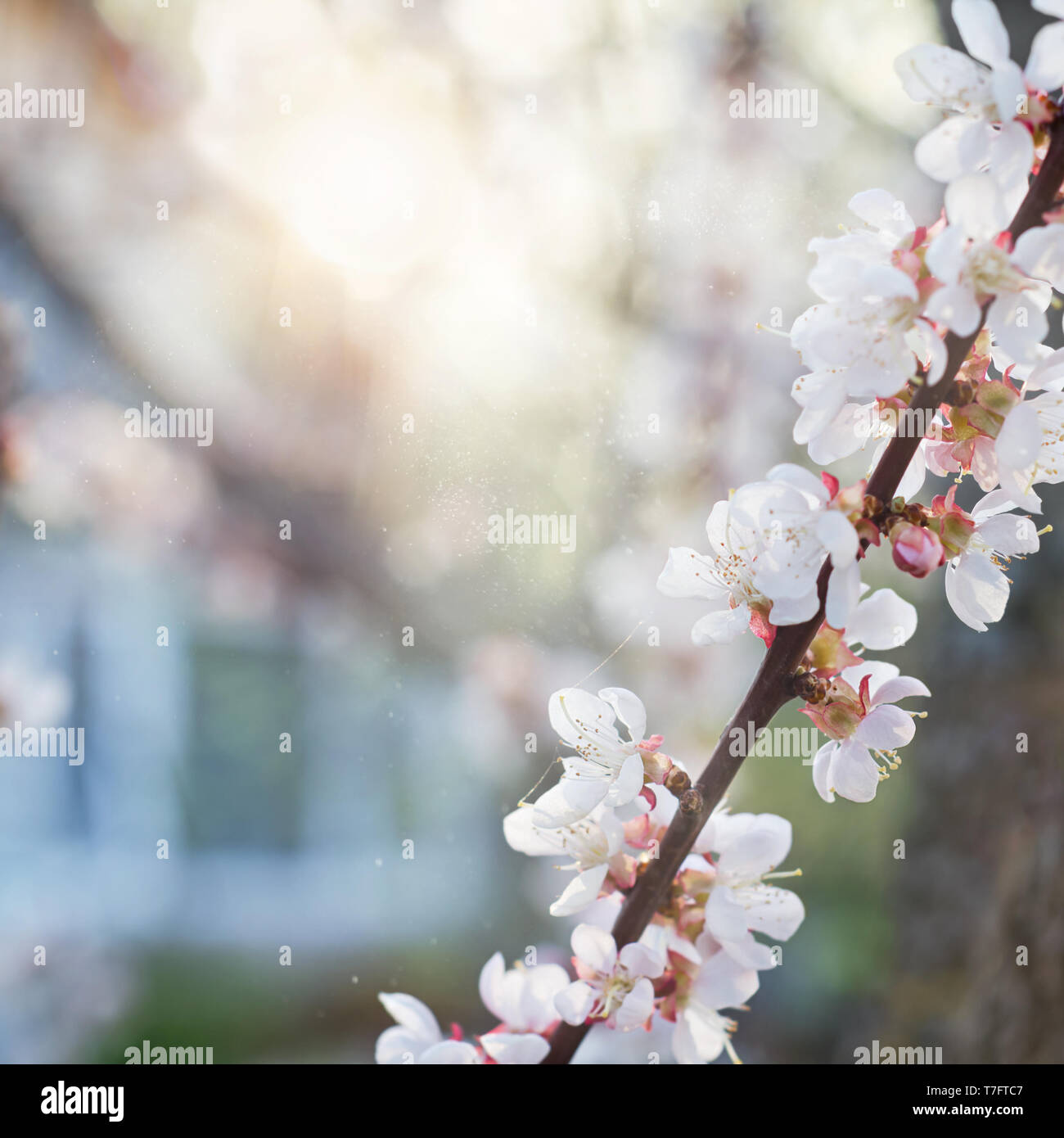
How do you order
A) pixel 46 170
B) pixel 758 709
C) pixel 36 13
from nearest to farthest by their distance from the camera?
pixel 758 709 → pixel 36 13 → pixel 46 170

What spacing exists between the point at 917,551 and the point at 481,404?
89 cm

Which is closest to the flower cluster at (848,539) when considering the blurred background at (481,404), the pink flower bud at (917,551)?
the pink flower bud at (917,551)

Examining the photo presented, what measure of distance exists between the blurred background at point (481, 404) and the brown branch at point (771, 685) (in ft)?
2.56

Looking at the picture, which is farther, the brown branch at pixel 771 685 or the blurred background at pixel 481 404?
the blurred background at pixel 481 404

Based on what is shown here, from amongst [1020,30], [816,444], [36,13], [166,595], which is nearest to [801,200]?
[1020,30]

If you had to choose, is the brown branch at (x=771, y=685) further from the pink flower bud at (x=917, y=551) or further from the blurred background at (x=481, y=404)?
the blurred background at (x=481, y=404)

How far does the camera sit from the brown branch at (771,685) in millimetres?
331

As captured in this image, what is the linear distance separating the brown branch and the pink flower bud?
0.08 feet

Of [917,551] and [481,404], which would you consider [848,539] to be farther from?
[481,404]

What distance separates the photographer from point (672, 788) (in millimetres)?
393

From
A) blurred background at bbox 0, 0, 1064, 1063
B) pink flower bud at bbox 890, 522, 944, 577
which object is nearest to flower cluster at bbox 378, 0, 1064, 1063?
pink flower bud at bbox 890, 522, 944, 577

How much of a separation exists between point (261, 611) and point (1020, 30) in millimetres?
1465

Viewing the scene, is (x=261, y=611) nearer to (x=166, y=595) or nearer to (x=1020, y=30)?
(x=166, y=595)

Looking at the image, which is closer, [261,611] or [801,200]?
[801,200]
